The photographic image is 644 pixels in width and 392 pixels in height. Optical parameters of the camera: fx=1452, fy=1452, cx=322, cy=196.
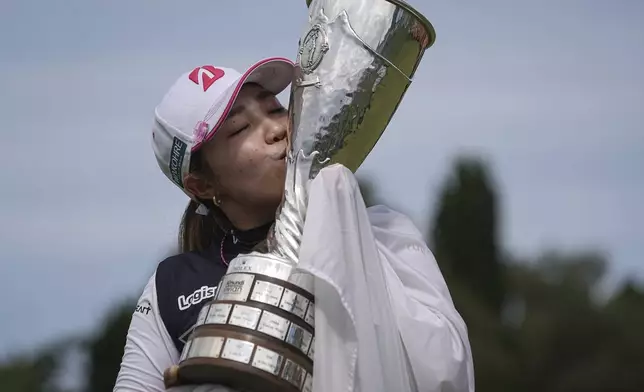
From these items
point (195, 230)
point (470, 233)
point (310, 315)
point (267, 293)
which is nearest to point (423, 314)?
point (310, 315)

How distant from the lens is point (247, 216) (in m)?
3.65

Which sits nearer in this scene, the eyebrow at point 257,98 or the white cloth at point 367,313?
the white cloth at point 367,313

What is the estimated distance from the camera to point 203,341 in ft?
10.4

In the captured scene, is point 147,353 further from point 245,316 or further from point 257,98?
point 257,98

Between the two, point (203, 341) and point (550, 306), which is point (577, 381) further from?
point (203, 341)

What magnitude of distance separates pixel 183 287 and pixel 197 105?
0.45 m

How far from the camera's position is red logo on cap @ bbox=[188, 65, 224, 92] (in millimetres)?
3623

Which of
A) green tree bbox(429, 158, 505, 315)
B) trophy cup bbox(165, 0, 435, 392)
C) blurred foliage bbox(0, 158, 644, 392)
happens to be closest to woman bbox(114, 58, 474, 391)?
trophy cup bbox(165, 0, 435, 392)

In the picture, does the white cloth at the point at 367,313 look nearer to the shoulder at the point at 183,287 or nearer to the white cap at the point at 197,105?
the shoulder at the point at 183,287

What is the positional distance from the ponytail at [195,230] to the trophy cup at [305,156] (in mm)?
489

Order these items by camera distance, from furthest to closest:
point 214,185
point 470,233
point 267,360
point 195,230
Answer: point 470,233, point 195,230, point 214,185, point 267,360

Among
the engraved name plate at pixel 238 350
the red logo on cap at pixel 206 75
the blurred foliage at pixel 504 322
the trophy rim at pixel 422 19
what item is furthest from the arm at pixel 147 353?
the blurred foliage at pixel 504 322

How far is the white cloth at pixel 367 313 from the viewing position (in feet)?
10.3

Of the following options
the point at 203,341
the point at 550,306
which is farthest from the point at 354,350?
the point at 550,306
